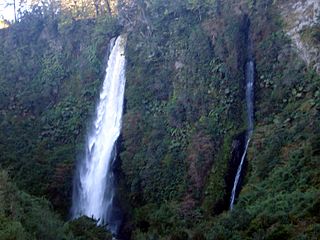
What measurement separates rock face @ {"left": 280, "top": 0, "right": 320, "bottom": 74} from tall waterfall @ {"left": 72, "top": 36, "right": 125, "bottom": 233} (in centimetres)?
1205

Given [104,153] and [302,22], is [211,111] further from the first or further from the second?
[104,153]

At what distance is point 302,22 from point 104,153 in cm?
1418

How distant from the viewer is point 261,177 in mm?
26016

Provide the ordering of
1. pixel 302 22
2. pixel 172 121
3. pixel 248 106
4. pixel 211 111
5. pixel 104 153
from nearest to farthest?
pixel 302 22, pixel 248 106, pixel 211 111, pixel 172 121, pixel 104 153

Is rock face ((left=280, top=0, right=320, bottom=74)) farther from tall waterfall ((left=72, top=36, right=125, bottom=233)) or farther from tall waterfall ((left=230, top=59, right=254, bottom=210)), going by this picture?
tall waterfall ((left=72, top=36, right=125, bottom=233))

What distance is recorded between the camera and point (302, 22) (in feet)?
97.9

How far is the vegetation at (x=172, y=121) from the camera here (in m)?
22.0

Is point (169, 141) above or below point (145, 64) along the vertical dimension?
below

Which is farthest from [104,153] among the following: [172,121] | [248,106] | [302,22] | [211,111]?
[302,22]

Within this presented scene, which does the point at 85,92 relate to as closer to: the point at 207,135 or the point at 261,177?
the point at 207,135

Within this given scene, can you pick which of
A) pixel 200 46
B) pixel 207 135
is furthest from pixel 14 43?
pixel 207 135

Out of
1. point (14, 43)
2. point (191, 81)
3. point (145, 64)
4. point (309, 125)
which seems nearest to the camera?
point (309, 125)

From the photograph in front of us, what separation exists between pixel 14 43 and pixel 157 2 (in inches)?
548

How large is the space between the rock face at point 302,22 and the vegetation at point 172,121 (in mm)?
352
